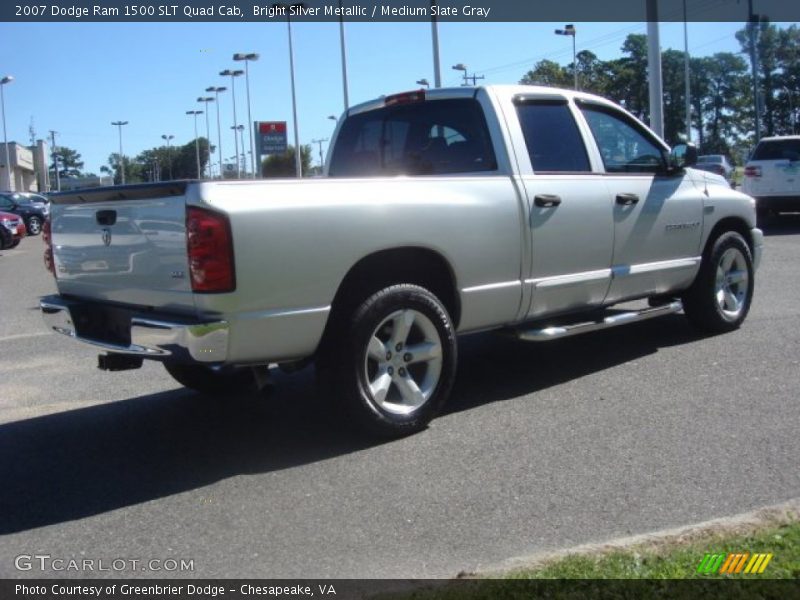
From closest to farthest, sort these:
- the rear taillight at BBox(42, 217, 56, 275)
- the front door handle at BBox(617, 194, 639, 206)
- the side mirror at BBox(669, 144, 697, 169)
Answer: the rear taillight at BBox(42, 217, 56, 275), the front door handle at BBox(617, 194, 639, 206), the side mirror at BBox(669, 144, 697, 169)

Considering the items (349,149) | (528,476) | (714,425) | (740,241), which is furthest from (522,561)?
(740,241)

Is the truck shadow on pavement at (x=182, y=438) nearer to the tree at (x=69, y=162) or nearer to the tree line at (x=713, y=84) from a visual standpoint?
the tree line at (x=713, y=84)

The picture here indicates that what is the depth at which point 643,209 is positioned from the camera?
6.49 m

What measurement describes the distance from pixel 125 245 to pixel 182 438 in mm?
1296

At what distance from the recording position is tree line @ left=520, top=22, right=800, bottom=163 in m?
51.9

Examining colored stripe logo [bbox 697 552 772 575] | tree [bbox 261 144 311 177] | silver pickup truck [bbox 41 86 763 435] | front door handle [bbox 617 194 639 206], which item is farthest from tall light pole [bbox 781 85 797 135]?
colored stripe logo [bbox 697 552 772 575]

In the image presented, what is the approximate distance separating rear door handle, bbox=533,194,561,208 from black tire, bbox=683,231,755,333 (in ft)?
7.02

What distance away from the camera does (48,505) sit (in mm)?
4195

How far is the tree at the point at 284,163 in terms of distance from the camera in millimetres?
19469

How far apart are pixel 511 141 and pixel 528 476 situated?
94.1 inches

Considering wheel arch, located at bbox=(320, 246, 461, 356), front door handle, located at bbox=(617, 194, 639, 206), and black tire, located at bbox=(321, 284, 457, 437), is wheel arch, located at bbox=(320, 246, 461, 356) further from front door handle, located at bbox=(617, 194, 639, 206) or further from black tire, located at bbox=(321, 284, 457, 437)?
front door handle, located at bbox=(617, 194, 639, 206)

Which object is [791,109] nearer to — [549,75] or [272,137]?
[549,75]

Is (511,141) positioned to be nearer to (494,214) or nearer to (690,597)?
(494,214)

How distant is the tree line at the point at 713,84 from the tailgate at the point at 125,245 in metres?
42.6
